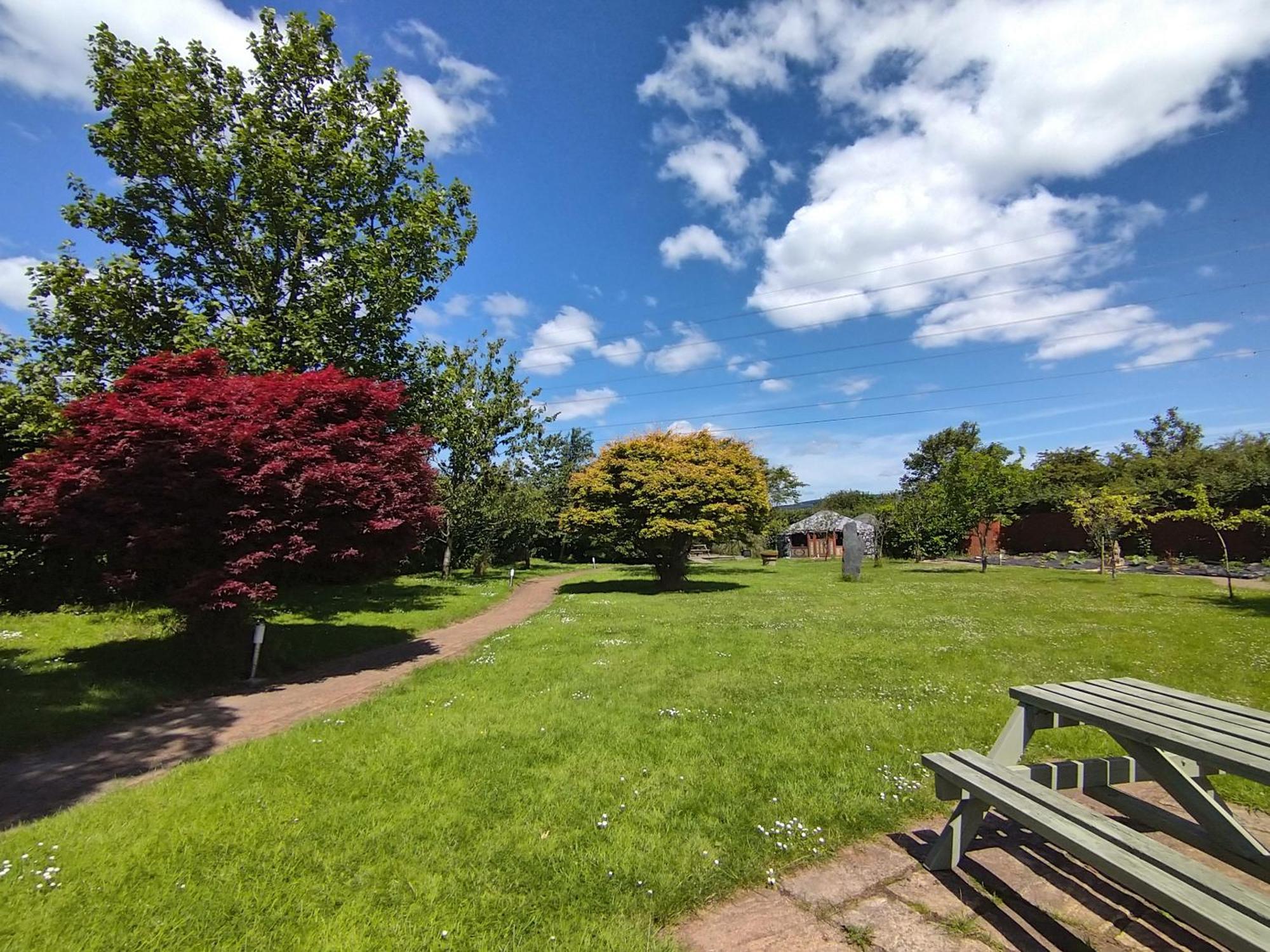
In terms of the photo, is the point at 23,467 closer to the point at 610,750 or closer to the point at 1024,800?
the point at 610,750

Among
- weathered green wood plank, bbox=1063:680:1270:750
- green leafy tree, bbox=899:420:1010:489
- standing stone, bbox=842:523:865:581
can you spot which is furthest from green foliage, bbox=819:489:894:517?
weathered green wood plank, bbox=1063:680:1270:750

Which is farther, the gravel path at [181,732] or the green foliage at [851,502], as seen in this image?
the green foliage at [851,502]

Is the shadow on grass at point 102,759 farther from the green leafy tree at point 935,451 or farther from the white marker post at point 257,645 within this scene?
the green leafy tree at point 935,451

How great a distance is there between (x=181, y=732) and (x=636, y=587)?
55.2ft

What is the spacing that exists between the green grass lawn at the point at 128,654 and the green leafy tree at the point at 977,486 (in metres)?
25.5

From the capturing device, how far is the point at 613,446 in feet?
67.3

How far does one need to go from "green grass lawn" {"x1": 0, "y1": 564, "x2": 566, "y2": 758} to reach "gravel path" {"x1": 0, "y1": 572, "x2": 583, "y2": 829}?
1.32 feet

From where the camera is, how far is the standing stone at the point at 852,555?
23.5 metres

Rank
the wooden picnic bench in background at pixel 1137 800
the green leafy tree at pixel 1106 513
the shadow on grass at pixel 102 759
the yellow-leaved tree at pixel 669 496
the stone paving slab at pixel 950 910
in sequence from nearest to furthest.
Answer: the wooden picnic bench in background at pixel 1137 800, the stone paving slab at pixel 950 910, the shadow on grass at pixel 102 759, the yellow-leaved tree at pixel 669 496, the green leafy tree at pixel 1106 513

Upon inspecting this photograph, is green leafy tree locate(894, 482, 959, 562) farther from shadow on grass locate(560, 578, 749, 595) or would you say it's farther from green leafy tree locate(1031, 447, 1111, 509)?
shadow on grass locate(560, 578, 749, 595)

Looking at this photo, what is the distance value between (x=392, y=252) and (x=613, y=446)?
370 inches

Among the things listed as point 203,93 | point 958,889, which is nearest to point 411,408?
point 203,93

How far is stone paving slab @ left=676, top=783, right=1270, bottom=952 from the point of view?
2506mm

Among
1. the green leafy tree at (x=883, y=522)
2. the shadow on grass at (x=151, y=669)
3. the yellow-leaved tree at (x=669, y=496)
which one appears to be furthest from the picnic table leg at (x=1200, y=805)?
the green leafy tree at (x=883, y=522)
